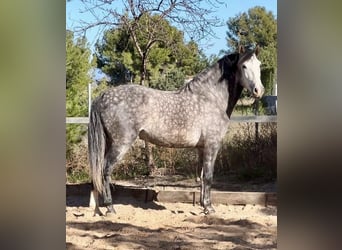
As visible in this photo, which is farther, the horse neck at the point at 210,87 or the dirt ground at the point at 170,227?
the horse neck at the point at 210,87

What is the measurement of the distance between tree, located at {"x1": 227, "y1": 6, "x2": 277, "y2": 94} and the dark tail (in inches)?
27.8

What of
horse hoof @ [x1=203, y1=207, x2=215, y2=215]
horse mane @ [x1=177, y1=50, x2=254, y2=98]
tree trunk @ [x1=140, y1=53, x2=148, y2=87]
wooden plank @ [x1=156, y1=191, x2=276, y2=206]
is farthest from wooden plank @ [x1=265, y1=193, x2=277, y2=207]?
tree trunk @ [x1=140, y1=53, x2=148, y2=87]

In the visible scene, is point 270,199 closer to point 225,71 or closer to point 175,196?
point 175,196

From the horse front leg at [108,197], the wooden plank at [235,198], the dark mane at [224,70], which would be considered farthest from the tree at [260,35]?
the horse front leg at [108,197]

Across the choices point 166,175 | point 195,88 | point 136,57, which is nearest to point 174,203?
point 166,175

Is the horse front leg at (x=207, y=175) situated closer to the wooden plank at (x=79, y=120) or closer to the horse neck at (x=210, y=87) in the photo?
the horse neck at (x=210, y=87)

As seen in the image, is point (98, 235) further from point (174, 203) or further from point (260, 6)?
point (260, 6)

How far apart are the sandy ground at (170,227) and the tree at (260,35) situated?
0.58m

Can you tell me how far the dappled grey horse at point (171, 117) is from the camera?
1915 millimetres

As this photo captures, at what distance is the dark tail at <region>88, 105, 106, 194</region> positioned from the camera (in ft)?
6.23

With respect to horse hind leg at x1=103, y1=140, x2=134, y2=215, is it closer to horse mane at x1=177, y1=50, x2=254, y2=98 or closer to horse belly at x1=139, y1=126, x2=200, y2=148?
horse belly at x1=139, y1=126, x2=200, y2=148

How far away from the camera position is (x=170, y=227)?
1.84m

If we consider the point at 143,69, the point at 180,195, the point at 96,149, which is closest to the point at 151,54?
the point at 143,69
